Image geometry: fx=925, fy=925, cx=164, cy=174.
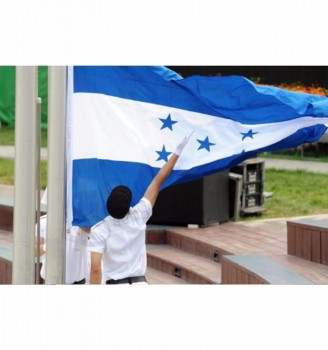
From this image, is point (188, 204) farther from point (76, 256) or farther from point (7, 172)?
point (76, 256)

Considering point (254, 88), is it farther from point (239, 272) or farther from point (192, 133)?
point (239, 272)

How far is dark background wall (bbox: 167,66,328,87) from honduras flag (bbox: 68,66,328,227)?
12.4ft

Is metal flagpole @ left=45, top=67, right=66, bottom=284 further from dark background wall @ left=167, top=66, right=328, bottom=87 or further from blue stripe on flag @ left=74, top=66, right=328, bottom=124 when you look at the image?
dark background wall @ left=167, top=66, right=328, bottom=87

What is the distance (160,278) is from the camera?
814 centimetres

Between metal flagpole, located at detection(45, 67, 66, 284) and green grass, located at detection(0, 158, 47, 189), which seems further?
green grass, located at detection(0, 158, 47, 189)

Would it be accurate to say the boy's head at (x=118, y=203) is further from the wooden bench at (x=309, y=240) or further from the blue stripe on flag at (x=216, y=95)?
the wooden bench at (x=309, y=240)

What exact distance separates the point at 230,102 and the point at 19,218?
1.81 metres

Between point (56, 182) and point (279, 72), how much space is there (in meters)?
6.06

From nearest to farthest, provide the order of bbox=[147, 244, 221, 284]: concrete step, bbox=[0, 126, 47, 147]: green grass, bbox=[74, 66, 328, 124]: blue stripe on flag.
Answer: bbox=[74, 66, 328, 124]: blue stripe on flag → bbox=[147, 244, 221, 284]: concrete step → bbox=[0, 126, 47, 147]: green grass

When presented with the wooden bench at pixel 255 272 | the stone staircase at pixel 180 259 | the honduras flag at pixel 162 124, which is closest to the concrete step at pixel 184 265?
the stone staircase at pixel 180 259

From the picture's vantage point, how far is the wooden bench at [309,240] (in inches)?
298

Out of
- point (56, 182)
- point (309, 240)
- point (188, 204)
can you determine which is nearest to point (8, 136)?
point (188, 204)

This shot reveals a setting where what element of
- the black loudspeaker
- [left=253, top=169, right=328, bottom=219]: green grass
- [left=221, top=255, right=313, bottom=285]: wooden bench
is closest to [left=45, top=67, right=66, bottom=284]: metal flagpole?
[left=221, top=255, right=313, bottom=285]: wooden bench

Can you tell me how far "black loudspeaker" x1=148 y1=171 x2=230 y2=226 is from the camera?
9453 millimetres
